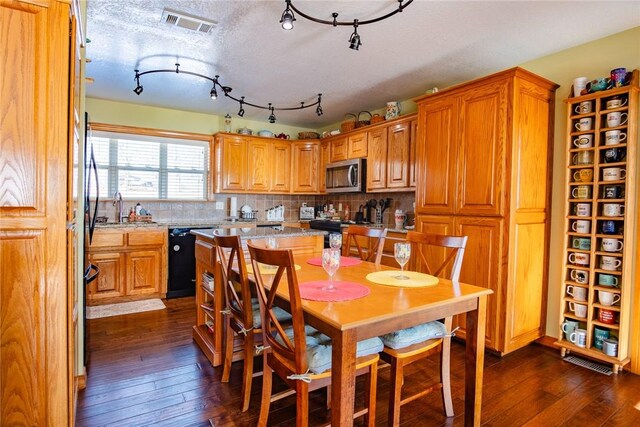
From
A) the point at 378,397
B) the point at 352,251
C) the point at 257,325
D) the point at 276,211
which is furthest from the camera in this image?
the point at 276,211

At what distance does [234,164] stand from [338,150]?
1526mm

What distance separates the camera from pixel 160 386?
7.10ft

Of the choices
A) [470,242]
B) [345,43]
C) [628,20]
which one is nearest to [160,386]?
[470,242]

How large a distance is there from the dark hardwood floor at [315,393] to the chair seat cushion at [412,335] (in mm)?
525

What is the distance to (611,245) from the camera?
2.45m

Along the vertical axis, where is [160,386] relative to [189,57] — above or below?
below

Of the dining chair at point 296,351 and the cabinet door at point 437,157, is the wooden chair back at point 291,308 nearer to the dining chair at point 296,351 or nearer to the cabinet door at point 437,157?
the dining chair at point 296,351

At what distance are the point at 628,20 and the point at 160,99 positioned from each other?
182 inches

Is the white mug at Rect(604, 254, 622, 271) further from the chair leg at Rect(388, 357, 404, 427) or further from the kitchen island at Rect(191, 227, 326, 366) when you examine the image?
the kitchen island at Rect(191, 227, 326, 366)

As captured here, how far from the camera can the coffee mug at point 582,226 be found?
258cm

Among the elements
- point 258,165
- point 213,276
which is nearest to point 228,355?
point 213,276

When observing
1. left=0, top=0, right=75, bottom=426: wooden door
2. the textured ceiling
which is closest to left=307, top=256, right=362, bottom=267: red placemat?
left=0, top=0, right=75, bottom=426: wooden door

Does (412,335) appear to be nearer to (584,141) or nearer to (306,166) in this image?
(584,141)

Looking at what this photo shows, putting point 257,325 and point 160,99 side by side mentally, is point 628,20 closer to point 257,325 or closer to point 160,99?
point 257,325
